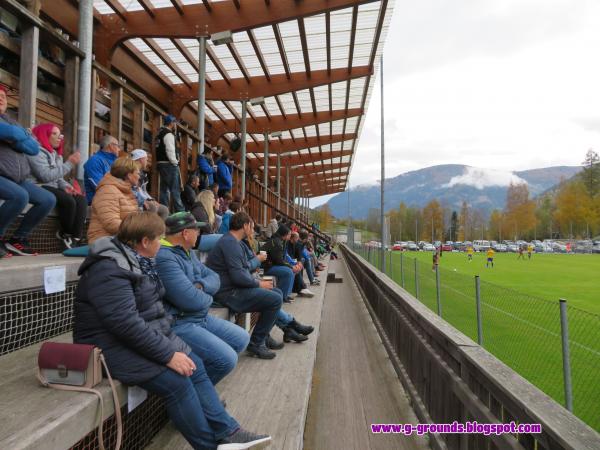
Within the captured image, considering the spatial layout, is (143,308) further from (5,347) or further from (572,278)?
(572,278)

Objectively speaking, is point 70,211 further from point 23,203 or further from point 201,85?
point 201,85

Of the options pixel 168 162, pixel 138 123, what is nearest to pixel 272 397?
pixel 168 162

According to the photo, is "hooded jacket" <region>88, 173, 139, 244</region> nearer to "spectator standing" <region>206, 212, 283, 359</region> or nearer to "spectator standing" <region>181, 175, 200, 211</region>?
"spectator standing" <region>206, 212, 283, 359</region>

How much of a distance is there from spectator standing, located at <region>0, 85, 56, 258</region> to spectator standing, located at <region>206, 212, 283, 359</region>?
156 centimetres

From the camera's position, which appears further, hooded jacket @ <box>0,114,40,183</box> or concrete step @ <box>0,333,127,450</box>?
hooded jacket @ <box>0,114,40,183</box>

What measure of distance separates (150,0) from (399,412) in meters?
9.39

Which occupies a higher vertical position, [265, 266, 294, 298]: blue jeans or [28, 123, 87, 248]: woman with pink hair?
[28, 123, 87, 248]: woman with pink hair

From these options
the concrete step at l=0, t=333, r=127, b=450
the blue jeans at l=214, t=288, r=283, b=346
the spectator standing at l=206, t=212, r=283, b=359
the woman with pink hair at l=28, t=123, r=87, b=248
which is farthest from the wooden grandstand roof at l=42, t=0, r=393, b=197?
the concrete step at l=0, t=333, r=127, b=450

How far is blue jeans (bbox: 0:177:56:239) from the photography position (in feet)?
11.2

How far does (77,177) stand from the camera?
5.44 metres

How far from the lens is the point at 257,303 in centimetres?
429

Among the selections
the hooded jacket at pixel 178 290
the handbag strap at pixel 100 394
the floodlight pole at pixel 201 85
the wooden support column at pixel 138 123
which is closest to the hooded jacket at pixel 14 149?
the hooded jacket at pixel 178 290

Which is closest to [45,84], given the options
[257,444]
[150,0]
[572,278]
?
[150,0]

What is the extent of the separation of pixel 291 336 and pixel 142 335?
119 inches
